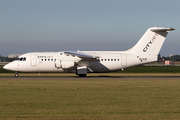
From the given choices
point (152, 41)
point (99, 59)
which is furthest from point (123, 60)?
point (152, 41)

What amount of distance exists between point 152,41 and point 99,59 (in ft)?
27.8

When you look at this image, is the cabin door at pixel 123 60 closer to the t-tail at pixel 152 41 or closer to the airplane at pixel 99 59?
the airplane at pixel 99 59

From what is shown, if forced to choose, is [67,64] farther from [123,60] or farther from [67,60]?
[123,60]

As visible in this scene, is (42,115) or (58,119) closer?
(58,119)

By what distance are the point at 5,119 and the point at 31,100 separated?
16.2 feet

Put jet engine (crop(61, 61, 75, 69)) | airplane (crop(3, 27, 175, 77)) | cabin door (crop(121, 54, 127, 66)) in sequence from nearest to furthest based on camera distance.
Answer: jet engine (crop(61, 61, 75, 69)), airplane (crop(3, 27, 175, 77)), cabin door (crop(121, 54, 127, 66))

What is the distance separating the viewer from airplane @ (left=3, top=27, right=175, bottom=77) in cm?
3806

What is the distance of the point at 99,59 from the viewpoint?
38.9 m

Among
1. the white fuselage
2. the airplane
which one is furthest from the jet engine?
the airplane

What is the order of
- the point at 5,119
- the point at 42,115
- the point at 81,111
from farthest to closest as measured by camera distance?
the point at 81,111, the point at 42,115, the point at 5,119

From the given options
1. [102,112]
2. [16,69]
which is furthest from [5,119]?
[16,69]

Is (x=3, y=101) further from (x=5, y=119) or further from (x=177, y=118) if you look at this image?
(x=177, y=118)

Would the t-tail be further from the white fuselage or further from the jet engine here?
the jet engine

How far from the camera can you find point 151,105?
46.2 ft
